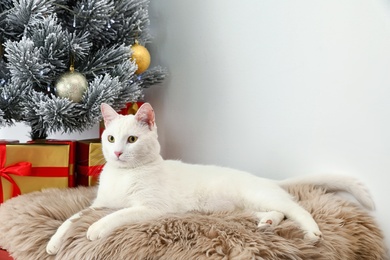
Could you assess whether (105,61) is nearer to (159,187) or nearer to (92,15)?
(92,15)

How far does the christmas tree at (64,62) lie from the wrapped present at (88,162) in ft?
0.27

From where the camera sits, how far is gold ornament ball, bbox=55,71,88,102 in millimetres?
1228

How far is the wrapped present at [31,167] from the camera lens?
1.23m

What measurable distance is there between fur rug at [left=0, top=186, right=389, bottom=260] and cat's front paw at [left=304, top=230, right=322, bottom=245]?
0.4 inches

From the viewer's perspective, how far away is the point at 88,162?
4.44ft

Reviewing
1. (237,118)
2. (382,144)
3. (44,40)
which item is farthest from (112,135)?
(382,144)

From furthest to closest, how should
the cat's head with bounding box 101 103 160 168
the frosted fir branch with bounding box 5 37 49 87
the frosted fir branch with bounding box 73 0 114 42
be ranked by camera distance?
the frosted fir branch with bounding box 73 0 114 42 → the frosted fir branch with bounding box 5 37 49 87 → the cat's head with bounding box 101 103 160 168

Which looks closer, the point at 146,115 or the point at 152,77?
the point at 146,115

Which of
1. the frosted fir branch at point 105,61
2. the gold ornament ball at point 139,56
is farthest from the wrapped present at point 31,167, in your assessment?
the gold ornament ball at point 139,56

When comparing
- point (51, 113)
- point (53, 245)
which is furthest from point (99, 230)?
point (51, 113)

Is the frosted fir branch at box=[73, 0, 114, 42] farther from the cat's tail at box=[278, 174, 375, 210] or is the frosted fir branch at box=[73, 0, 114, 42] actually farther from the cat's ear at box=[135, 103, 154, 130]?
the cat's tail at box=[278, 174, 375, 210]

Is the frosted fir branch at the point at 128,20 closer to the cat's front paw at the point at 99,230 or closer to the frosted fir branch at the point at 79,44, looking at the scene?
the frosted fir branch at the point at 79,44

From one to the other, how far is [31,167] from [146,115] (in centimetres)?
43

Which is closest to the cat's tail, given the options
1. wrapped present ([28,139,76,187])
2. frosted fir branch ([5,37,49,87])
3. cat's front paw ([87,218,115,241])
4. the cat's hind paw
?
the cat's hind paw
